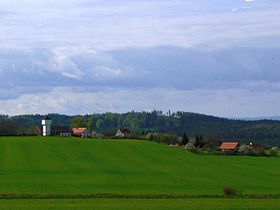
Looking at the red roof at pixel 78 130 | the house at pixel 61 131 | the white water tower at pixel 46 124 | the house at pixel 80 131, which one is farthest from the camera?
the red roof at pixel 78 130

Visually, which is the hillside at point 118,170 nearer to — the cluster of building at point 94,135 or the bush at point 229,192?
the bush at point 229,192

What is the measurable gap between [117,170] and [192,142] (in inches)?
2991

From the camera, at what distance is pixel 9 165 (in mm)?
91625

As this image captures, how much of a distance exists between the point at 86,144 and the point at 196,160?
74.9 feet

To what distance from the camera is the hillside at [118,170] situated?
64.7m

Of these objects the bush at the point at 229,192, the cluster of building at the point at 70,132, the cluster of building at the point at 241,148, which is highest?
the cluster of building at the point at 70,132

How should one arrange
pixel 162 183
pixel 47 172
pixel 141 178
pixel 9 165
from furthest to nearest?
pixel 9 165
pixel 47 172
pixel 141 178
pixel 162 183

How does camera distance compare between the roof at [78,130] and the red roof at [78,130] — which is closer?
the red roof at [78,130]

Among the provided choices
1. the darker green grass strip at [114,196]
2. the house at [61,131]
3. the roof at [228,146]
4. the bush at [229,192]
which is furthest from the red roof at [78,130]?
the bush at [229,192]

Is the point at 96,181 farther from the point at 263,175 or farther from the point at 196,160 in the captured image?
the point at 196,160

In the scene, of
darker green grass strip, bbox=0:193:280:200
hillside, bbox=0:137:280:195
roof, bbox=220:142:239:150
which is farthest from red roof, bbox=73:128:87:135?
darker green grass strip, bbox=0:193:280:200

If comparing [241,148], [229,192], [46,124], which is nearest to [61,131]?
[46,124]

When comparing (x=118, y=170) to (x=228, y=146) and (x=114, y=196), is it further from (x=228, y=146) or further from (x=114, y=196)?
(x=228, y=146)

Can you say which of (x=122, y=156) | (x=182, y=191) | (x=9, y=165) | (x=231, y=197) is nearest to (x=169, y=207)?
(x=231, y=197)
